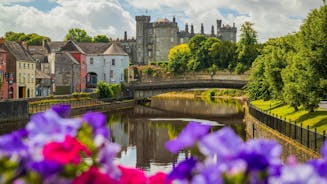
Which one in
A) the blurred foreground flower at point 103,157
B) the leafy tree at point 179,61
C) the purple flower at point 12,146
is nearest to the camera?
the blurred foreground flower at point 103,157

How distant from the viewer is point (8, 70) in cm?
6456

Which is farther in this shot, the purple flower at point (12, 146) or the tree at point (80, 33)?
the tree at point (80, 33)

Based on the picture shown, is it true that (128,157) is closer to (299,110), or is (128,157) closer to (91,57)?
(299,110)

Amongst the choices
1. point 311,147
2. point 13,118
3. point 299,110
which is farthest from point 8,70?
point 311,147

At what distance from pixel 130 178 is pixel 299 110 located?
123 ft

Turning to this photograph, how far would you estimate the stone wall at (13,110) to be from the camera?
4703 cm

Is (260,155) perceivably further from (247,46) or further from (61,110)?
(247,46)

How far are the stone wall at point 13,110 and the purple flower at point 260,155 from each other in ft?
150

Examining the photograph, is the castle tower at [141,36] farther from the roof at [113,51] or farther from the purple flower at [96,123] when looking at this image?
the purple flower at [96,123]

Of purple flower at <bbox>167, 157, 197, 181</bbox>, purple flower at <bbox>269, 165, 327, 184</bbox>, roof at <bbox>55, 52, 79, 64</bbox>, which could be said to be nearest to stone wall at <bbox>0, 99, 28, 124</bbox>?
roof at <bbox>55, 52, 79, 64</bbox>

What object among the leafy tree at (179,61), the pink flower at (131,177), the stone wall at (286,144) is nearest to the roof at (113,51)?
the leafy tree at (179,61)

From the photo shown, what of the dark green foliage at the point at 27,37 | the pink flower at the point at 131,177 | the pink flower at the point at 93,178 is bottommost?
the pink flower at the point at 131,177

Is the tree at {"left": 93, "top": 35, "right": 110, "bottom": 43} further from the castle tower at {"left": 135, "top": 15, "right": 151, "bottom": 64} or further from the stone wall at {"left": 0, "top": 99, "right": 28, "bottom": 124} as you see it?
the stone wall at {"left": 0, "top": 99, "right": 28, "bottom": 124}

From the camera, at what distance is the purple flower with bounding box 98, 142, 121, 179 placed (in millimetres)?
3453
